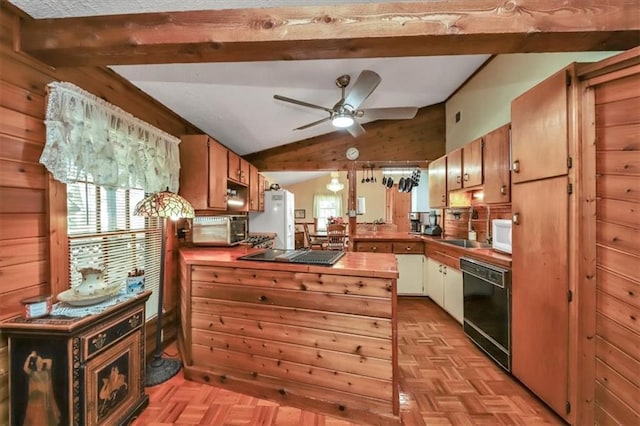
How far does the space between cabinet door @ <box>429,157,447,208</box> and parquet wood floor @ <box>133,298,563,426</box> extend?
6.74 feet

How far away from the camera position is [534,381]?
1.78 m

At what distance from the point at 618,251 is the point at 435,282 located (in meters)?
2.29

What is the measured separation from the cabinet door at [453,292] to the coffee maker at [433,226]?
38.6 inches

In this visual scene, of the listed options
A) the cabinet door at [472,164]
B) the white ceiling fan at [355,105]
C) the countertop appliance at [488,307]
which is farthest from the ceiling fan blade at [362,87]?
the countertop appliance at [488,307]

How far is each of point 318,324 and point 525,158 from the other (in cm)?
185

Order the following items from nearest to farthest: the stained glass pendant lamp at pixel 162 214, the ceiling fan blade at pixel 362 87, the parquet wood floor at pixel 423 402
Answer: the parquet wood floor at pixel 423 402 → the stained glass pendant lamp at pixel 162 214 → the ceiling fan blade at pixel 362 87

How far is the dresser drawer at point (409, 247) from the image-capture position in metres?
3.87

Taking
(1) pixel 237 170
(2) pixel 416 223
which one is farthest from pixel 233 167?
(2) pixel 416 223

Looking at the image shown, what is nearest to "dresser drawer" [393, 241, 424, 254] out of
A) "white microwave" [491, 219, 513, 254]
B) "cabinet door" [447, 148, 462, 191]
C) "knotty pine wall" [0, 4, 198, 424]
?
"cabinet door" [447, 148, 462, 191]

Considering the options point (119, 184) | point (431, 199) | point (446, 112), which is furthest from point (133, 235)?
point (446, 112)

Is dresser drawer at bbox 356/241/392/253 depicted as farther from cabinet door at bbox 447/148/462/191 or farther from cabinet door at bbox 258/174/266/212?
cabinet door at bbox 258/174/266/212

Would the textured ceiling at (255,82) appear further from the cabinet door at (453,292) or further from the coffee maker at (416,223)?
the cabinet door at (453,292)

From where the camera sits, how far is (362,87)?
7.09 feet

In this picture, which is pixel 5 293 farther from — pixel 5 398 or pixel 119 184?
pixel 119 184
